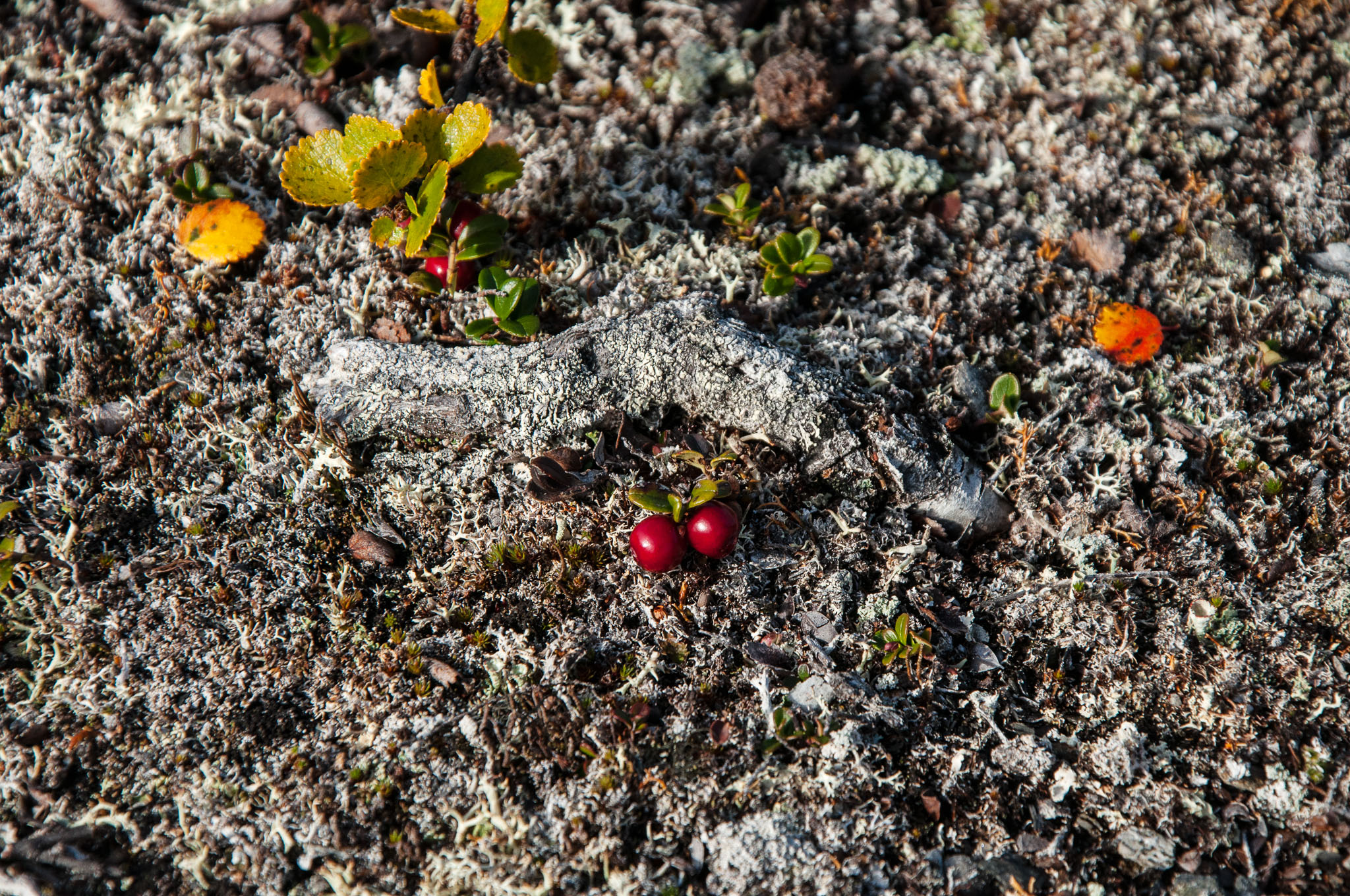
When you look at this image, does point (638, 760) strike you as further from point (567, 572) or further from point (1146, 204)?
point (1146, 204)

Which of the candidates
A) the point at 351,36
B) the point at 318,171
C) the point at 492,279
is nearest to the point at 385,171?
the point at 318,171

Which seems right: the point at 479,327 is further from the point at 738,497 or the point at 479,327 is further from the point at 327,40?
the point at 327,40

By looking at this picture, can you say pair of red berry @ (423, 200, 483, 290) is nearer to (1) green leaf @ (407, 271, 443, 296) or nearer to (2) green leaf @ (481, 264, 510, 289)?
(1) green leaf @ (407, 271, 443, 296)

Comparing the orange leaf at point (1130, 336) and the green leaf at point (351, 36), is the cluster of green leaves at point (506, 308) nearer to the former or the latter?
the green leaf at point (351, 36)

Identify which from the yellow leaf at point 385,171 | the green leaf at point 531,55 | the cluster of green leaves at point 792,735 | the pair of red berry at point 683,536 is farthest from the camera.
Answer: the green leaf at point 531,55

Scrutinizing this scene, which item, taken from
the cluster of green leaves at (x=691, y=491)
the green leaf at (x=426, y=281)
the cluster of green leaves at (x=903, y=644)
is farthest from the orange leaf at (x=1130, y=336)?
the green leaf at (x=426, y=281)
